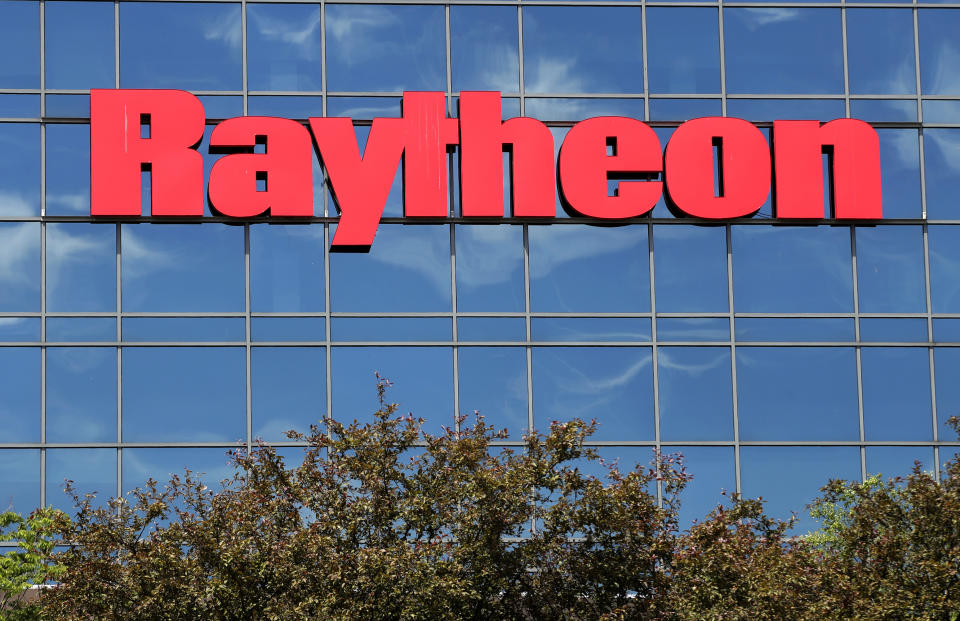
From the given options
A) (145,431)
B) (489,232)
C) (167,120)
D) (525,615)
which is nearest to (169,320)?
(145,431)

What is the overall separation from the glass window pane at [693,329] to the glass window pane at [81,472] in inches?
478

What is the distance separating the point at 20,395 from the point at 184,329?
3.70m

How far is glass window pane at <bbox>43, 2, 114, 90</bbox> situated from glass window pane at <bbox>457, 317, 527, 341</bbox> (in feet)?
31.0

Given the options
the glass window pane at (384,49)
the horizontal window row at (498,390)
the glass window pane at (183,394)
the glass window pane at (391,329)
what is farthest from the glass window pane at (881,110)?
the glass window pane at (183,394)

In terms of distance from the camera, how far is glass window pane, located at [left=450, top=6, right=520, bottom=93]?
1194 inches

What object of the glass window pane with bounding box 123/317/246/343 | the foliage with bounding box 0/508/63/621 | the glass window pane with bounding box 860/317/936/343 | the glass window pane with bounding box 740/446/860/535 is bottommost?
the foliage with bounding box 0/508/63/621

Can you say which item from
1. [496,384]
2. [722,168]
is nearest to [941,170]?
[722,168]

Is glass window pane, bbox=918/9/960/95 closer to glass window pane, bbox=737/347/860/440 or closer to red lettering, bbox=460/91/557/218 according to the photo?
glass window pane, bbox=737/347/860/440

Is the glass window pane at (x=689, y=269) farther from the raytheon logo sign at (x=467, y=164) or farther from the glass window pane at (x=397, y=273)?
the glass window pane at (x=397, y=273)

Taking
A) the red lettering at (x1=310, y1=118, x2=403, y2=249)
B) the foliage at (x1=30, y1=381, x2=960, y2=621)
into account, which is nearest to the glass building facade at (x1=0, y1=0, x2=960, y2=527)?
the red lettering at (x1=310, y1=118, x2=403, y2=249)

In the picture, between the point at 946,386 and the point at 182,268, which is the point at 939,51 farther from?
the point at 182,268

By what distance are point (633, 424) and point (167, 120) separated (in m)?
12.2

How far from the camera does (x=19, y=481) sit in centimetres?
2853

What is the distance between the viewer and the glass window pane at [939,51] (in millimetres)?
31328
